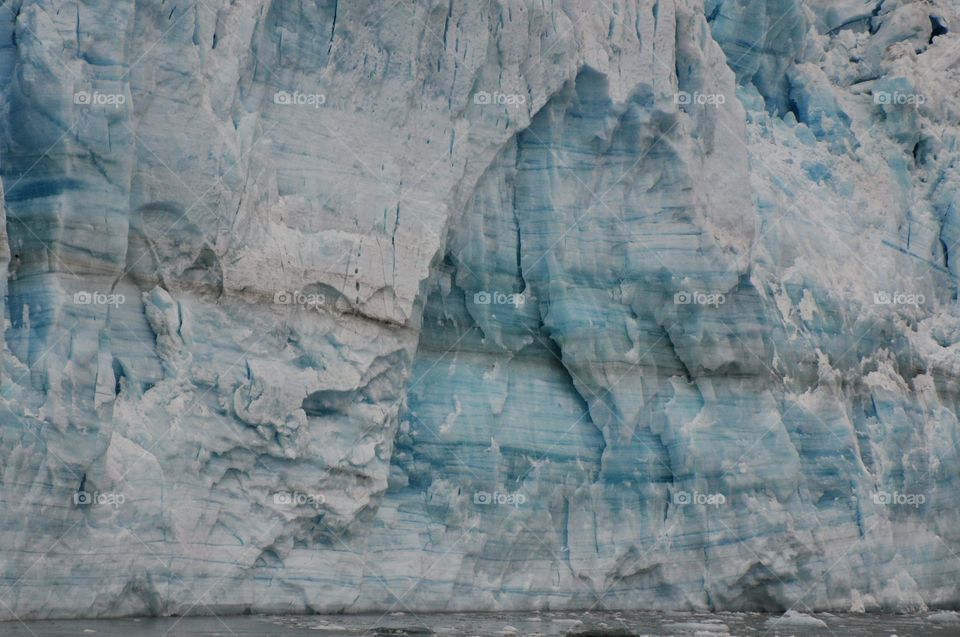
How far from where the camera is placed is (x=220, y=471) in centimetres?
1468

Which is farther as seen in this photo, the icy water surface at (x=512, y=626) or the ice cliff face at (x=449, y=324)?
the ice cliff face at (x=449, y=324)

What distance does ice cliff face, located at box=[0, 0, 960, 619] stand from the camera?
13.8 metres

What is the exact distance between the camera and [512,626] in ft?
48.4

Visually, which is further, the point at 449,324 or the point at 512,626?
the point at 449,324

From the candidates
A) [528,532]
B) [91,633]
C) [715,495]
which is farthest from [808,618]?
[91,633]

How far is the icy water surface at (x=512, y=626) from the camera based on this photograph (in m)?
12.6

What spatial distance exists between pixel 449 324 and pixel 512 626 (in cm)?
447

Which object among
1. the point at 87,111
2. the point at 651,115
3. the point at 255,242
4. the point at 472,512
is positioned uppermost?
the point at 651,115

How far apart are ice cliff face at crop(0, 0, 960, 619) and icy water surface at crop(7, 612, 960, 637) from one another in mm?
538

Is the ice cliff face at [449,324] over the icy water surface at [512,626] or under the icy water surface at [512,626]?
over

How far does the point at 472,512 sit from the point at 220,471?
364 centimetres

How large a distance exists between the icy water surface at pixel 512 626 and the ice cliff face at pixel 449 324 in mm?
538

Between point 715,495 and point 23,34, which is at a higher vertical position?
point 23,34

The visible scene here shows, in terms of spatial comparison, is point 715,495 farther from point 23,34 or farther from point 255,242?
point 23,34
